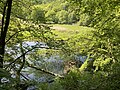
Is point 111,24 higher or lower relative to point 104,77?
higher

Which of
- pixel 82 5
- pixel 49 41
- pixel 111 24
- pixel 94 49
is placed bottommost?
pixel 94 49

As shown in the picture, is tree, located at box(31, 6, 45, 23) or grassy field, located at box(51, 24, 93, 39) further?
grassy field, located at box(51, 24, 93, 39)

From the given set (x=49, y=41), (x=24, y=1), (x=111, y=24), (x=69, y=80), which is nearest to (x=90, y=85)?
(x=69, y=80)

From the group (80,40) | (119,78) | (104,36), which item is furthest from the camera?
(80,40)

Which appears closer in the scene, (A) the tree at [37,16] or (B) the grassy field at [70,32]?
(A) the tree at [37,16]

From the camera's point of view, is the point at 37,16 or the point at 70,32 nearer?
the point at 37,16

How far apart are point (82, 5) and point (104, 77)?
3606 millimetres

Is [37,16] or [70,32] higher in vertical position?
[37,16]

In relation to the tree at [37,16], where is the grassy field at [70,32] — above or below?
below

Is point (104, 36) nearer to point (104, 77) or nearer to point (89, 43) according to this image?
point (89, 43)

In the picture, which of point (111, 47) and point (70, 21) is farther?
point (70, 21)

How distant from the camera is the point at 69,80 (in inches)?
162

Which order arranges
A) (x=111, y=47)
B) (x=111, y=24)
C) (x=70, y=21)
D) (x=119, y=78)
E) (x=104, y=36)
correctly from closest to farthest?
(x=119, y=78) → (x=111, y=24) → (x=104, y=36) → (x=111, y=47) → (x=70, y=21)

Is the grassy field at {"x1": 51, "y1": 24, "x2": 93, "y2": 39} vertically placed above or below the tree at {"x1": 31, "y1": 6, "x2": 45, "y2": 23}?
below
